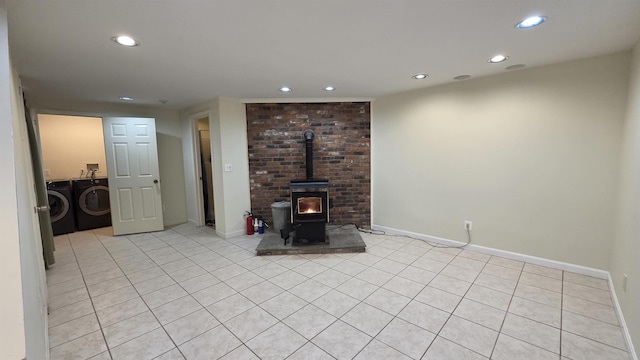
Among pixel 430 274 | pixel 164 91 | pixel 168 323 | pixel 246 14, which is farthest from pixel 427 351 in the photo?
pixel 164 91

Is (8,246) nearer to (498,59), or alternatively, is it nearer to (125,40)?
(125,40)

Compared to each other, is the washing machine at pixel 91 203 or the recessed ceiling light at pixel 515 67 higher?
the recessed ceiling light at pixel 515 67

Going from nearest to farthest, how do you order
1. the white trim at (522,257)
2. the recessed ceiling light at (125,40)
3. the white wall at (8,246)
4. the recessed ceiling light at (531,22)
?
the white wall at (8,246)
the recessed ceiling light at (531,22)
the recessed ceiling light at (125,40)
the white trim at (522,257)

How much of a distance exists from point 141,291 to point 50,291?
0.94m

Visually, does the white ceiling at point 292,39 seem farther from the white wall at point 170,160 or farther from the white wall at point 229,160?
the white wall at point 170,160

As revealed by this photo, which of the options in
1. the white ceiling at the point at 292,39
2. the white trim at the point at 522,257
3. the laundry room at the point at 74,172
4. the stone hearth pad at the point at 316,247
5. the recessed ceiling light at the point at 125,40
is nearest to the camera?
the white ceiling at the point at 292,39

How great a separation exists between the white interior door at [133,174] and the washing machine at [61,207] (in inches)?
37.6

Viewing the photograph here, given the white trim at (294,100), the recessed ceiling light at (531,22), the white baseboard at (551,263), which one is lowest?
the white baseboard at (551,263)

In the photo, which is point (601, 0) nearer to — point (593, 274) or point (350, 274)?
point (593, 274)

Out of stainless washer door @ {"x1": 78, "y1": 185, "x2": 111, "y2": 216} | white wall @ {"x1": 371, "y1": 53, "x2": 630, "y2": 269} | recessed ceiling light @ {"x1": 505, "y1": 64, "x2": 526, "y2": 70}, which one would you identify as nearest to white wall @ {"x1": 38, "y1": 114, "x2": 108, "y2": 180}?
stainless washer door @ {"x1": 78, "y1": 185, "x2": 111, "y2": 216}

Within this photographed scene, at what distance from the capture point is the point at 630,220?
2.00 m

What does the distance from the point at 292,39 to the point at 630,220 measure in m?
2.92

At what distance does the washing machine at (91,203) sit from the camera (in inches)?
185

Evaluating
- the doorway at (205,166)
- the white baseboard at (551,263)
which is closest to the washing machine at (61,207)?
the doorway at (205,166)
